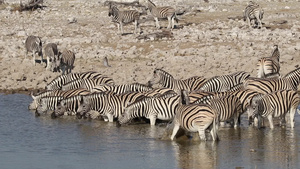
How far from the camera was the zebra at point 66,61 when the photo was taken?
18.8m

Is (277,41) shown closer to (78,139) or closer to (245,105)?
(245,105)

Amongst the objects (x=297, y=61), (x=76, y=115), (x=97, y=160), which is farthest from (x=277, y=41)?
(x=97, y=160)

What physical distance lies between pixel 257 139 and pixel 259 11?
478 inches

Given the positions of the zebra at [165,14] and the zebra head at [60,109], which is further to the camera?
the zebra at [165,14]

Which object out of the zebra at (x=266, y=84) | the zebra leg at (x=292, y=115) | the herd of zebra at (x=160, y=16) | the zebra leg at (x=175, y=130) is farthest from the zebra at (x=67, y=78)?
the herd of zebra at (x=160, y=16)

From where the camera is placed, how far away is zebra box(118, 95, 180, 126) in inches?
520

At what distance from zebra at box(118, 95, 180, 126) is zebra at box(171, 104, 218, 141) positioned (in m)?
1.59

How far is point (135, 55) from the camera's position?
66.4 ft

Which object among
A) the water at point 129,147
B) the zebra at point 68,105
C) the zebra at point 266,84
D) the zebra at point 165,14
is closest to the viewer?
the water at point 129,147

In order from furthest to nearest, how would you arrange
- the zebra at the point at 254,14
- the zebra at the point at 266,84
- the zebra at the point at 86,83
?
the zebra at the point at 254,14
the zebra at the point at 86,83
the zebra at the point at 266,84

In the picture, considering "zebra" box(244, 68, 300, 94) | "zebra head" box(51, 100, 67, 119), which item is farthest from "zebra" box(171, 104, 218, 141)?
"zebra head" box(51, 100, 67, 119)

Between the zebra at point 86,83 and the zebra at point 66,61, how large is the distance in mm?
2869

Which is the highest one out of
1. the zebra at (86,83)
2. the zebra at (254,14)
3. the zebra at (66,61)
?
the zebra at (254,14)

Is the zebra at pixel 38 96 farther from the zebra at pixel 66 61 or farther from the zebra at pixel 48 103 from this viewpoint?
the zebra at pixel 66 61
